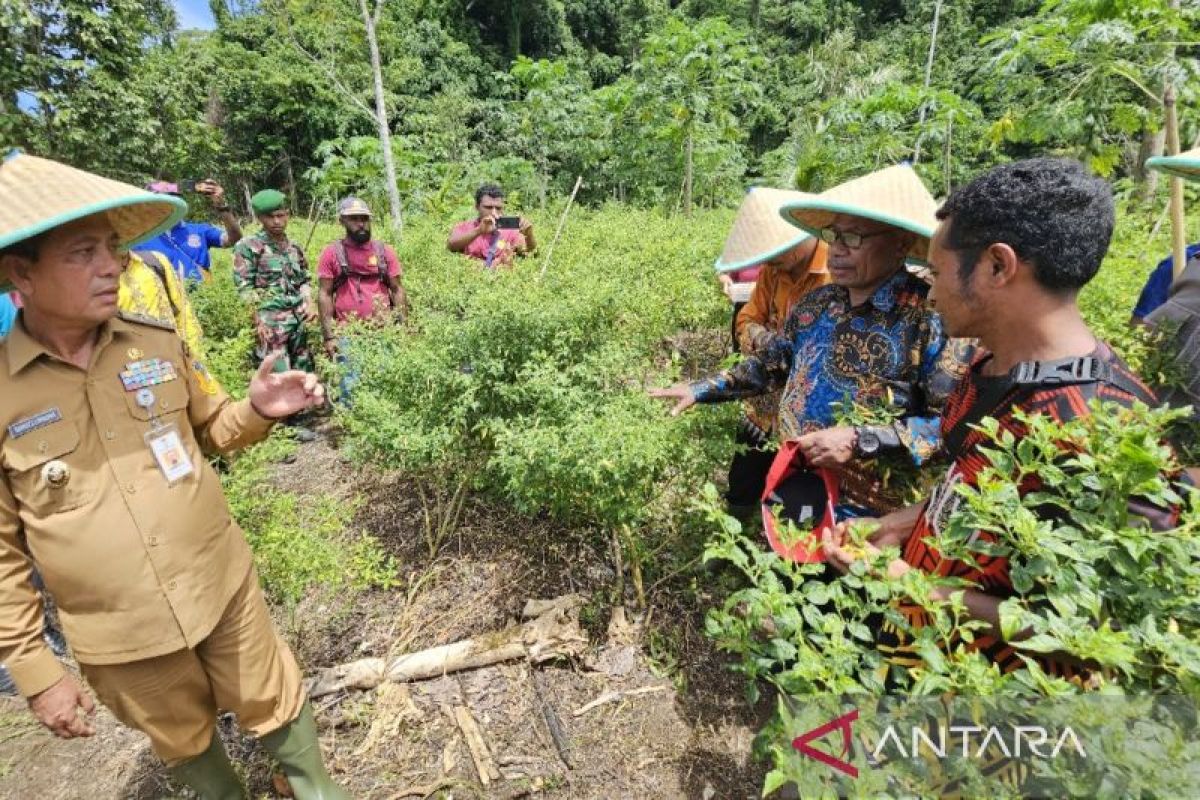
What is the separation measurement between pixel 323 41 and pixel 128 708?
17400 mm

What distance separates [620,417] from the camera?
93.4 inches

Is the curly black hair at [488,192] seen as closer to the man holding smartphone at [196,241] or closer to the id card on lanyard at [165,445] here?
the man holding smartphone at [196,241]

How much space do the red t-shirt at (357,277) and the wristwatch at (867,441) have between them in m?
4.00

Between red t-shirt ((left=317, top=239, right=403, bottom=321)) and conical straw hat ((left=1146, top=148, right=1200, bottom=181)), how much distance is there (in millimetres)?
4532

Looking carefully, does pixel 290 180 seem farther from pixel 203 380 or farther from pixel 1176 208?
pixel 1176 208

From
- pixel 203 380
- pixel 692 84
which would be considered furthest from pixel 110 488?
pixel 692 84

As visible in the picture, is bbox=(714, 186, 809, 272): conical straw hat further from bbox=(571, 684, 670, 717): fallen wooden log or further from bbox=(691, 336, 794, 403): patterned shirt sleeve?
bbox=(571, 684, 670, 717): fallen wooden log

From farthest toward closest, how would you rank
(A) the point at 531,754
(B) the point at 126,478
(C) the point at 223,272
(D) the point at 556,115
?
1. (D) the point at 556,115
2. (C) the point at 223,272
3. (A) the point at 531,754
4. (B) the point at 126,478

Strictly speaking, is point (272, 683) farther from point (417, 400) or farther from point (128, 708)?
point (417, 400)

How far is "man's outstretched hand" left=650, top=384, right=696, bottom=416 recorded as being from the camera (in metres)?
2.37

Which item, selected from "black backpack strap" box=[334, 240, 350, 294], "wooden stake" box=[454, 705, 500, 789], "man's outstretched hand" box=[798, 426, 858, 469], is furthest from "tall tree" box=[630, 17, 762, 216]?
"wooden stake" box=[454, 705, 500, 789]

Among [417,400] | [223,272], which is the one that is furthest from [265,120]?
[417,400]

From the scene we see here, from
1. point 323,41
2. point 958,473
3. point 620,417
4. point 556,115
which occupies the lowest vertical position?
point 620,417

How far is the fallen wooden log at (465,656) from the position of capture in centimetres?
257
